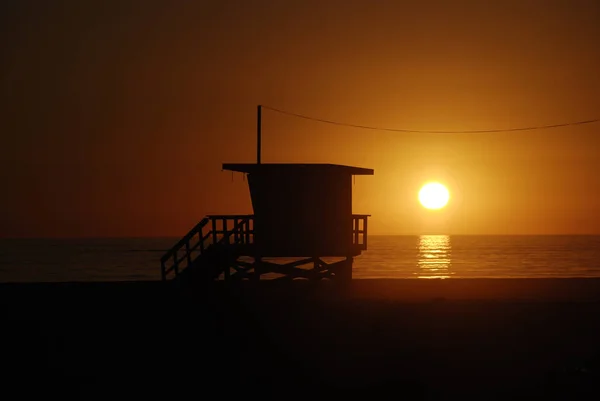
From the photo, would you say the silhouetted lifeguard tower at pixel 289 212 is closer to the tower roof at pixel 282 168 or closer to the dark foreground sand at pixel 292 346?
the tower roof at pixel 282 168

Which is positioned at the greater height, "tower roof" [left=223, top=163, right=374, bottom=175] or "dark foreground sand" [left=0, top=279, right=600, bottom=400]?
"tower roof" [left=223, top=163, right=374, bottom=175]

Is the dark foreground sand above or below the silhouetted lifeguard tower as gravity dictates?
below

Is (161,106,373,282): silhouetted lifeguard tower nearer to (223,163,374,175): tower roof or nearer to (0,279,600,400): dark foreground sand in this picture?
(223,163,374,175): tower roof

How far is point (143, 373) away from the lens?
14.7m

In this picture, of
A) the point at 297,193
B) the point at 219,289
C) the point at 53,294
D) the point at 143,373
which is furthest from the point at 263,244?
the point at 143,373

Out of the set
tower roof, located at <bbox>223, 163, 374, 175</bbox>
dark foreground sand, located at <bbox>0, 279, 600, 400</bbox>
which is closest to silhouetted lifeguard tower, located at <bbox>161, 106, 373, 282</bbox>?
tower roof, located at <bbox>223, 163, 374, 175</bbox>

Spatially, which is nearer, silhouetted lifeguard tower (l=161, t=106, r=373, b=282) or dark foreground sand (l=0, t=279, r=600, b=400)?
dark foreground sand (l=0, t=279, r=600, b=400)

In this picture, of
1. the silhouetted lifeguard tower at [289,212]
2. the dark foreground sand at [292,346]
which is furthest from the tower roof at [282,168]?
the dark foreground sand at [292,346]

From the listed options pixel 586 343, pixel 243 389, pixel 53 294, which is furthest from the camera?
pixel 53 294

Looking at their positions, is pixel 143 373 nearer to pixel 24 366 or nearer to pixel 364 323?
pixel 24 366

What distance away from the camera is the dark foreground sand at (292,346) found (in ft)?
44.9

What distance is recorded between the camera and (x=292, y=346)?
1678cm

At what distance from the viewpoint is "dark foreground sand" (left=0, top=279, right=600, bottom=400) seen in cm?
1370

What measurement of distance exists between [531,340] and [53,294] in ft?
46.4
